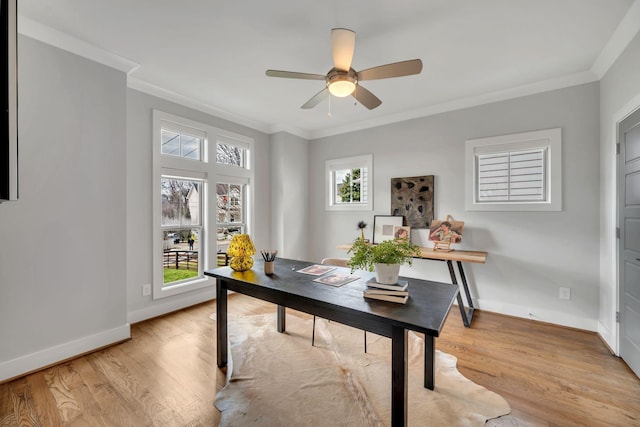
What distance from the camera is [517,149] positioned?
3.20 metres

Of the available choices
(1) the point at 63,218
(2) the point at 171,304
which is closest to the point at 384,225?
(2) the point at 171,304

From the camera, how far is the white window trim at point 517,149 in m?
2.96

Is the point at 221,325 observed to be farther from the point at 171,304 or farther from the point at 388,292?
the point at 171,304

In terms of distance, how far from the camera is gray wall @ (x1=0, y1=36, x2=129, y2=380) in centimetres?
209

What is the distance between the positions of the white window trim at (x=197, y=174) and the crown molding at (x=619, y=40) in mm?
4060

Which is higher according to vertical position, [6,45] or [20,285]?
[6,45]

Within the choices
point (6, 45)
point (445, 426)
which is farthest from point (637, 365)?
point (6, 45)

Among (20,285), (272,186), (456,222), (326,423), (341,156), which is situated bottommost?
(326,423)

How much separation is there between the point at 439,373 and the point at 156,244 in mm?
3153

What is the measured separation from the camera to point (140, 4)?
6.19 feet

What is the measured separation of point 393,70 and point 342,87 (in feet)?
1.24

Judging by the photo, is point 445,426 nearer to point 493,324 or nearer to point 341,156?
point 493,324

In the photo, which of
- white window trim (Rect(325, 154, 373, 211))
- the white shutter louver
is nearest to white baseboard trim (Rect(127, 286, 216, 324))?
white window trim (Rect(325, 154, 373, 211))

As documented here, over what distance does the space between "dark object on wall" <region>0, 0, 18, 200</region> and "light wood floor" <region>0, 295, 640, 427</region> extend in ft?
5.06
